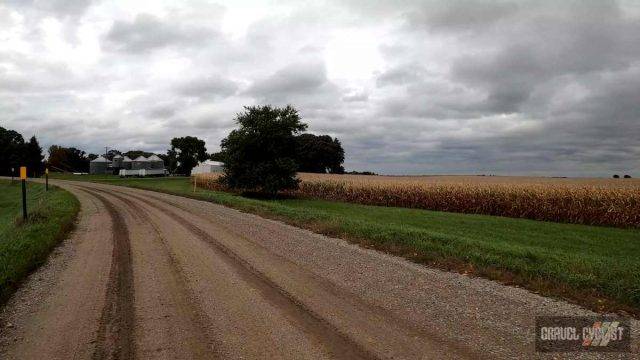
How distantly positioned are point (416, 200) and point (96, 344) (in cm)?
2630

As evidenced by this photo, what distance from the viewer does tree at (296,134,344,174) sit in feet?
303

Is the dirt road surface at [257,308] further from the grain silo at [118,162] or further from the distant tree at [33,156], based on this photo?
the grain silo at [118,162]

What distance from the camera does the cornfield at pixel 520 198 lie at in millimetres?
20469

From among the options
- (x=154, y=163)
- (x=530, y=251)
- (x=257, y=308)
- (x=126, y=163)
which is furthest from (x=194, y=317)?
(x=126, y=163)

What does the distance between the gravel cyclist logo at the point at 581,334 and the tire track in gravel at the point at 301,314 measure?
2.19 metres

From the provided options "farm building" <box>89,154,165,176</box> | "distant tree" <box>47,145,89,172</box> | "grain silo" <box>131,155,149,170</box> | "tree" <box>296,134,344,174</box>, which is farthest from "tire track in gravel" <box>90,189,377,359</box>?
"distant tree" <box>47,145,89,172</box>

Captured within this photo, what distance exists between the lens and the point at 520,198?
23797 millimetres

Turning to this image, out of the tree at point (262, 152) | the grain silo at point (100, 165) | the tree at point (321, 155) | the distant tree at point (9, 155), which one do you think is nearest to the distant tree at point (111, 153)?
the grain silo at point (100, 165)

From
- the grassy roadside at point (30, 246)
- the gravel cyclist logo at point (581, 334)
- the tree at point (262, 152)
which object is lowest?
the gravel cyclist logo at point (581, 334)

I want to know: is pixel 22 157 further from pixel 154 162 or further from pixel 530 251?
pixel 530 251

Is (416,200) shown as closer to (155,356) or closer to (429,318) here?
(429,318)

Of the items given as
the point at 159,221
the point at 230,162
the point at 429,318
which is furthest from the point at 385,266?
the point at 230,162

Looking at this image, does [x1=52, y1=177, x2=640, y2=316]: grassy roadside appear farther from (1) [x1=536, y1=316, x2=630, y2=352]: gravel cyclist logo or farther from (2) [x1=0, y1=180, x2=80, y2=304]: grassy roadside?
(2) [x1=0, y1=180, x2=80, y2=304]: grassy roadside

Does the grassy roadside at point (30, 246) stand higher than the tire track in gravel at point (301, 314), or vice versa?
the grassy roadside at point (30, 246)
